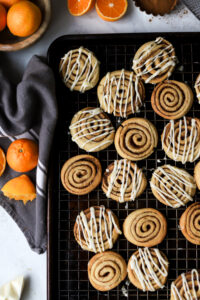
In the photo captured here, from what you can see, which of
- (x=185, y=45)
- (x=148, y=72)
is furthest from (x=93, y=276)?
(x=185, y=45)

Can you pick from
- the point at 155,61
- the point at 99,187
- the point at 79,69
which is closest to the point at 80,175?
the point at 99,187

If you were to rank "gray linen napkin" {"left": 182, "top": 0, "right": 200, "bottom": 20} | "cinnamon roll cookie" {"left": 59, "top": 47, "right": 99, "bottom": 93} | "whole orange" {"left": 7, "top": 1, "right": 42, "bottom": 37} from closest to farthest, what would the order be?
1. "gray linen napkin" {"left": 182, "top": 0, "right": 200, "bottom": 20}
2. "whole orange" {"left": 7, "top": 1, "right": 42, "bottom": 37}
3. "cinnamon roll cookie" {"left": 59, "top": 47, "right": 99, "bottom": 93}

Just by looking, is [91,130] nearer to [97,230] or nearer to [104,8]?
[97,230]

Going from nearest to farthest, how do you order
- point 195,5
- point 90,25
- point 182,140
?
point 195,5 < point 182,140 < point 90,25

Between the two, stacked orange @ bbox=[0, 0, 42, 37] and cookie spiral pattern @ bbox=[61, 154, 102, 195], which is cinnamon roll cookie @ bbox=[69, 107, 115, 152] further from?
stacked orange @ bbox=[0, 0, 42, 37]

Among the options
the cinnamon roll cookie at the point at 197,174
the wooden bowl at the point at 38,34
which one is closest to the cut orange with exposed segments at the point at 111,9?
the wooden bowl at the point at 38,34

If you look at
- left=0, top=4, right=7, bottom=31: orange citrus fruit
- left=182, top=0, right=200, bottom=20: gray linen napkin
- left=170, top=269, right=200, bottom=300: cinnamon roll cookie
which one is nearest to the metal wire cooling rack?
left=170, top=269, right=200, bottom=300: cinnamon roll cookie

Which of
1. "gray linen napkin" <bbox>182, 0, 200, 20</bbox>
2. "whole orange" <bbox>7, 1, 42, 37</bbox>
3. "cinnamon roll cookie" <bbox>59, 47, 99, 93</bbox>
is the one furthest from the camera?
"cinnamon roll cookie" <bbox>59, 47, 99, 93</bbox>
